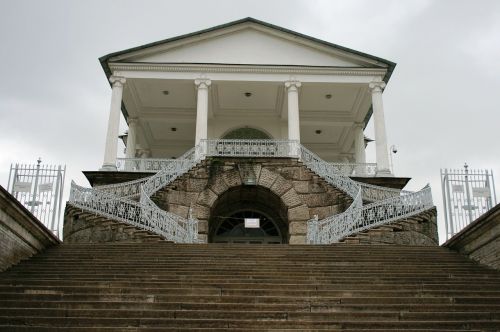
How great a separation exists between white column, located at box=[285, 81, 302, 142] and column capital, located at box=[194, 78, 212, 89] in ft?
10.9

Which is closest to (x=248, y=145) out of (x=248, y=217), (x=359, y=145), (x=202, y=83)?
(x=248, y=217)

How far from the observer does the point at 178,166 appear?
20.2 meters

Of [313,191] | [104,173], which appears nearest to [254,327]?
[313,191]

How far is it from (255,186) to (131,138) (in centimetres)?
900

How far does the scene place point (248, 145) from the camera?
69.9 feet

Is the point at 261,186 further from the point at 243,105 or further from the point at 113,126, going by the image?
the point at 243,105

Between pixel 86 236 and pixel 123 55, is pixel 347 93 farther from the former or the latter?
pixel 86 236

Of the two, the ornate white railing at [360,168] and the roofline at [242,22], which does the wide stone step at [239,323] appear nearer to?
the ornate white railing at [360,168]

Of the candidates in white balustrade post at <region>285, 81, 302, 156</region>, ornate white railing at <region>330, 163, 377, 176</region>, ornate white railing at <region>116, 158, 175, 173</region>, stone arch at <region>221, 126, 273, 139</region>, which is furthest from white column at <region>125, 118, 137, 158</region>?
ornate white railing at <region>330, 163, 377, 176</region>

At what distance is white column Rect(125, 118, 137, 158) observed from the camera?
2603cm

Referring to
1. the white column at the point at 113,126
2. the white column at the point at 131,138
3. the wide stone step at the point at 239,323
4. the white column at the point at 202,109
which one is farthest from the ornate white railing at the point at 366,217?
the white column at the point at 131,138

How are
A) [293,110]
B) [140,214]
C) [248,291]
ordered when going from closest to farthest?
[248,291]
[140,214]
[293,110]

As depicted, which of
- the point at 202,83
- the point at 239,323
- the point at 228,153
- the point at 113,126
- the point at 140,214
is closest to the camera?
the point at 239,323

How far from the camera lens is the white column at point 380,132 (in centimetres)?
2245
